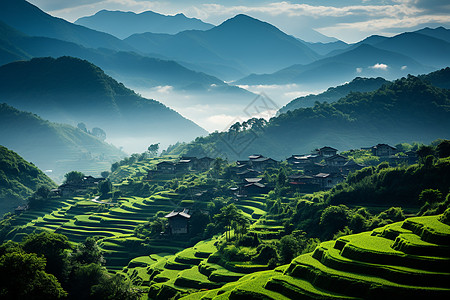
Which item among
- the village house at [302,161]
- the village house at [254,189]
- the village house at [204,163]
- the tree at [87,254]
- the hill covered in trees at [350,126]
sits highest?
the hill covered in trees at [350,126]

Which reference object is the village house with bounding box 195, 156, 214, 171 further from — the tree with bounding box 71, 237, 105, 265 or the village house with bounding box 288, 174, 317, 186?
the tree with bounding box 71, 237, 105, 265

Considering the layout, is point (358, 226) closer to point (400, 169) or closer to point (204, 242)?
point (400, 169)

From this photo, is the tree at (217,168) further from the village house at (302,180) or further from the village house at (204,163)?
the village house at (302,180)

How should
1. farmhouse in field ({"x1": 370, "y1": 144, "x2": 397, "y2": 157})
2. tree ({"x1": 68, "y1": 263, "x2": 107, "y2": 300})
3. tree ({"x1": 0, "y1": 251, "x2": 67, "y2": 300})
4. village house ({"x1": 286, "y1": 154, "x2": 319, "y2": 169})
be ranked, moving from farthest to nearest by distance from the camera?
village house ({"x1": 286, "y1": 154, "x2": 319, "y2": 169}) < farmhouse in field ({"x1": 370, "y1": 144, "x2": 397, "y2": 157}) < tree ({"x1": 68, "y1": 263, "x2": 107, "y2": 300}) < tree ({"x1": 0, "y1": 251, "x2": 67, "y2": 300})

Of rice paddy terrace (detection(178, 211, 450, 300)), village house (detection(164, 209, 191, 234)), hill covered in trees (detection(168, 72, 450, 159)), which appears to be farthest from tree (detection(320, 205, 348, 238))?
hill covered in trees (detection(168, 72, 450, 159))

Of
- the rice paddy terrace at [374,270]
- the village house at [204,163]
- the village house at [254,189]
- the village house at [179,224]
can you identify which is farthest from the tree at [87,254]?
the village house at [204,163]

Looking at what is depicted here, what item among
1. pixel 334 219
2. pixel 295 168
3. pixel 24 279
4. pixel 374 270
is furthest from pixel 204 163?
pixel 374 270
